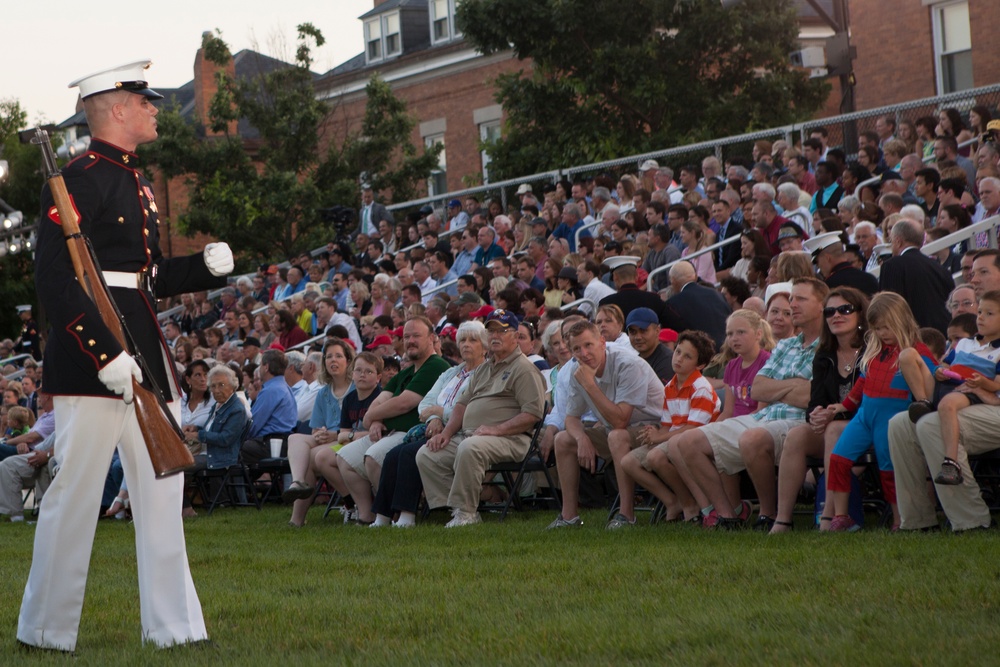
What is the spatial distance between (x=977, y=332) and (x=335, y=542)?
470 cm

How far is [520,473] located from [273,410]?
171 inches

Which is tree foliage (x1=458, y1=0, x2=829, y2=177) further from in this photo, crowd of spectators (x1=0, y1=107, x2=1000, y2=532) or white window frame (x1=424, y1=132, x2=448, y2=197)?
white window frame (x1=424, y1=132, x2=448, y2=197)

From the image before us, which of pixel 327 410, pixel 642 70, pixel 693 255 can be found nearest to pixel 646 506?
pixel 327 410

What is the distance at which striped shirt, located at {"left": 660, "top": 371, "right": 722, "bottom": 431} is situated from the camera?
966 centimetres

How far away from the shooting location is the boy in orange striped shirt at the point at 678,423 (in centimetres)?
959

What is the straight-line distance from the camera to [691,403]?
9.73 metres

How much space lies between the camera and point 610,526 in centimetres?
962

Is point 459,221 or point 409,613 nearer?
point 409,613

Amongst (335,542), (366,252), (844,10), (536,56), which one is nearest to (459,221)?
(366,252)

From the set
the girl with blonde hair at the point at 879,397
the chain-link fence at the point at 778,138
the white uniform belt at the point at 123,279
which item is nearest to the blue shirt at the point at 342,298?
the chain-link fence at the point at 778,138

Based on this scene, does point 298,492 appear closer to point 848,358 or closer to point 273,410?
point 273,410

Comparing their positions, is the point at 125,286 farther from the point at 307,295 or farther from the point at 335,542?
the point at 307,295

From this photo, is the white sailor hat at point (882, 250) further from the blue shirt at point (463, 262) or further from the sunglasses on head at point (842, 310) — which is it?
the blue shirt at point (463, 262)

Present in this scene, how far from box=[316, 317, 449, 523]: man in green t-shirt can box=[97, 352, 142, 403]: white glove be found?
6.57 meters
